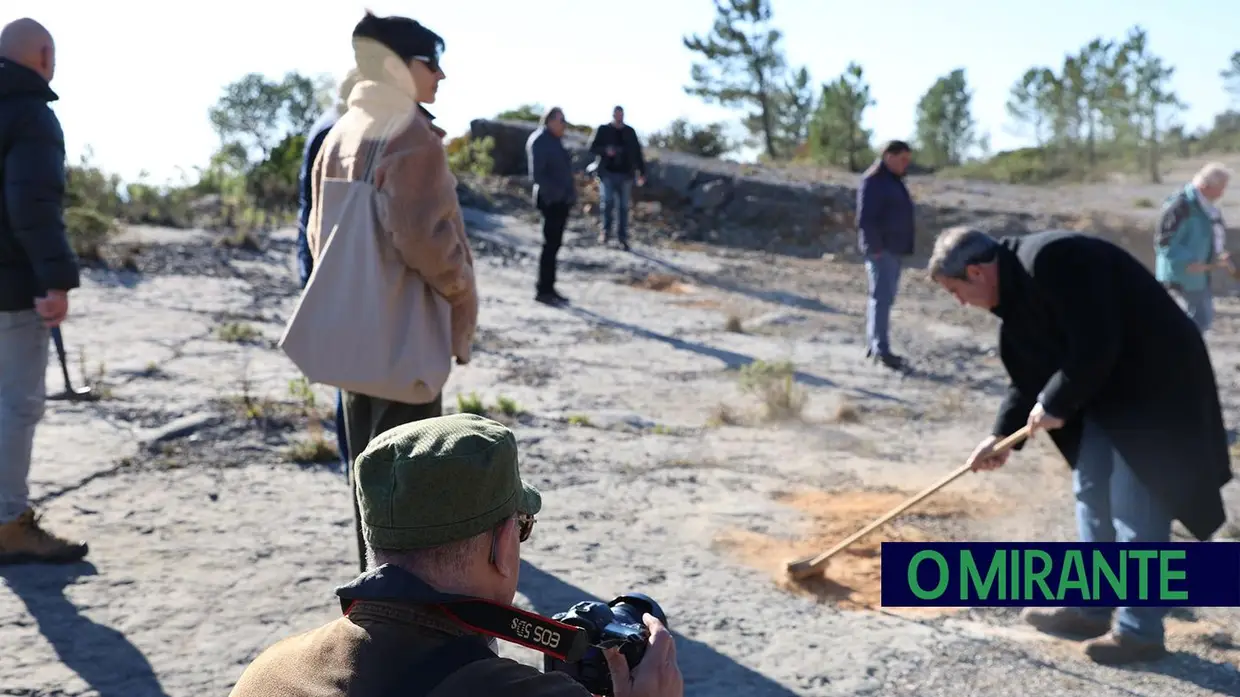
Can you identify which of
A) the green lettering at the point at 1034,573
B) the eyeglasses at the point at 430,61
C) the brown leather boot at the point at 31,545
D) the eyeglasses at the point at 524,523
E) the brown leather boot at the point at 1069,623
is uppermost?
the eyeglasses at the point at 430,61

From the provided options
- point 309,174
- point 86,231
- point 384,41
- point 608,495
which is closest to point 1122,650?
point 608,495

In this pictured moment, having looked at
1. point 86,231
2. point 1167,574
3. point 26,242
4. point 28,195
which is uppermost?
point 28,195

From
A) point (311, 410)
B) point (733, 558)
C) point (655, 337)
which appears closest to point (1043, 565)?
point (733, 558)

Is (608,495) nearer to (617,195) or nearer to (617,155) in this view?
(617,155)

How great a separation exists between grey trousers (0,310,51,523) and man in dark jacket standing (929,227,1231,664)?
309 cm

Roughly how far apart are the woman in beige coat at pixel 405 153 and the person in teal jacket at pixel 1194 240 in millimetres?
5961

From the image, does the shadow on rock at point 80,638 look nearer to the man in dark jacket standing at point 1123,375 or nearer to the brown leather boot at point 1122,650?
the man in dark jacket standing at point 1123,375

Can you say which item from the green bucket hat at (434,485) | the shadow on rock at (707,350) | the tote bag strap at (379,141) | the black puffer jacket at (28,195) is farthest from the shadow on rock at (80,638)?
the shadow on rock at (707,350)

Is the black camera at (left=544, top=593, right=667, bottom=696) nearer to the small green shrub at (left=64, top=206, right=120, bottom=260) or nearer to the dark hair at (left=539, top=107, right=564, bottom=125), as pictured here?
the dark hair at (left=539, top=107, right=564, bottom=125)

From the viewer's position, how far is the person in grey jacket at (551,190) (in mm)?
11250

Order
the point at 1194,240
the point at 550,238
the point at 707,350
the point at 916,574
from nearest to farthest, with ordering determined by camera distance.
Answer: the point at 916,574 < the point at 1194,240 < the point at 707,350 < the point at 550,238

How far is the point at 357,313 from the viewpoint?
3734mm

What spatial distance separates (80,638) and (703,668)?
6.38ft

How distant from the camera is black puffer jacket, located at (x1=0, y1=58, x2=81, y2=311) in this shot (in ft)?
13.6
